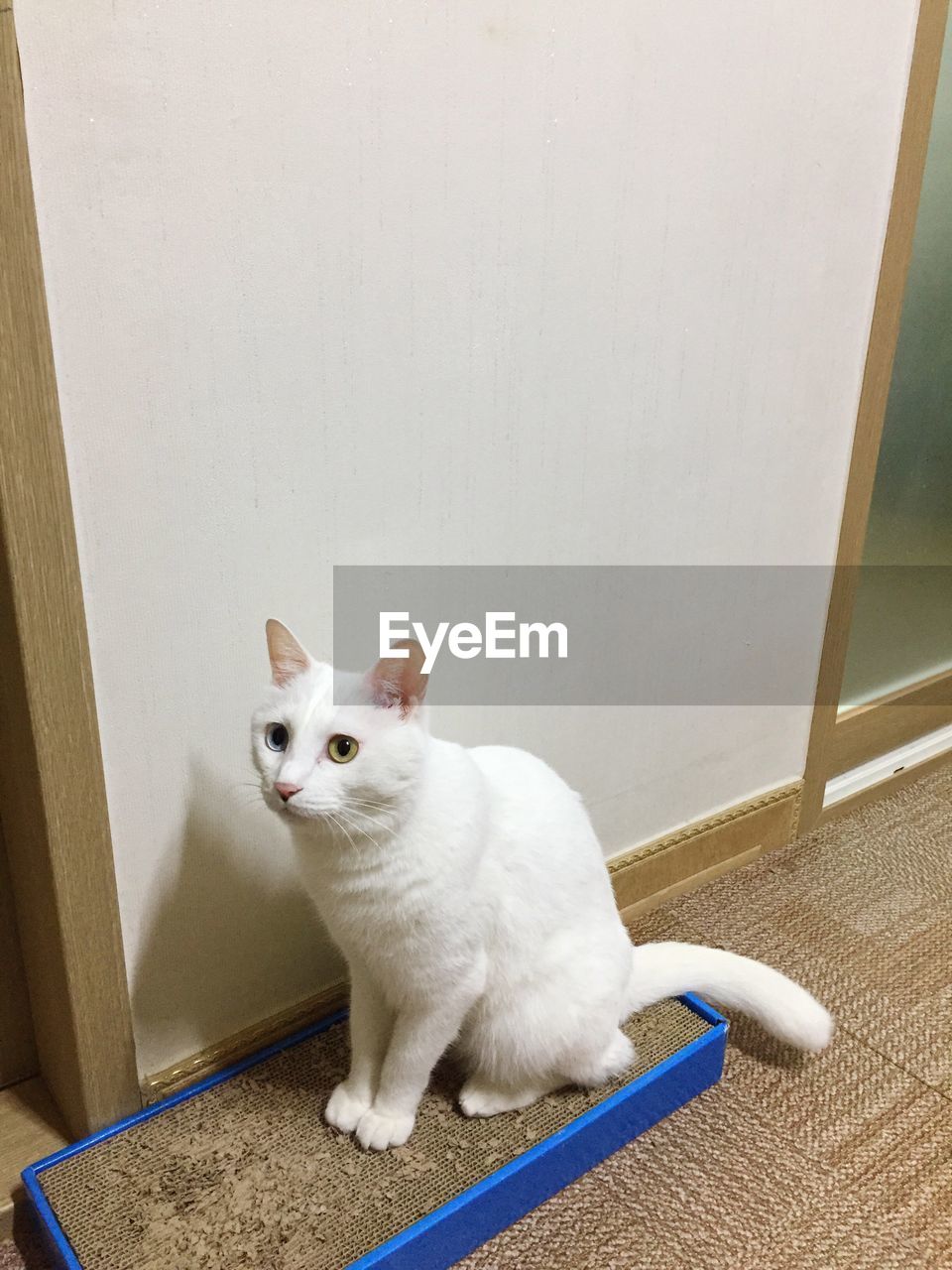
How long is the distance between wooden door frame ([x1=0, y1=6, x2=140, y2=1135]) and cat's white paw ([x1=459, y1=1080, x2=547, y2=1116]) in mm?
362

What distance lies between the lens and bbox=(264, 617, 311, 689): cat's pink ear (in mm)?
829

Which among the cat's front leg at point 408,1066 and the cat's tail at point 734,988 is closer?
the cat's front leg at point 408,1066

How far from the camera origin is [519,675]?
1.21 metres

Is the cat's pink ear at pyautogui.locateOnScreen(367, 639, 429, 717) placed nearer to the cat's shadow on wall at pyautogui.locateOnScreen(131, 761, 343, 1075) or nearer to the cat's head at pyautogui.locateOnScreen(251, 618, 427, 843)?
the cat's head at pyautogui.locateOnScreen(251, 618, 427, 843)

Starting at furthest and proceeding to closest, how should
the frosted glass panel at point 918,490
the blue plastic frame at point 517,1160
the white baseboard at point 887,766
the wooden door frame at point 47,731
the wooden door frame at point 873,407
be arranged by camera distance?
the white baseboard at point 887,766 → the frosted glass panel at point 918,490 → the wooden door frame at point 873,407 → the blue plastic frame at point 517,1160 → the wooden door frame at point 47,731

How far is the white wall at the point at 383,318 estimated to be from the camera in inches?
31.5

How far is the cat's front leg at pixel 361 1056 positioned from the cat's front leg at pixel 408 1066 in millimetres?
13

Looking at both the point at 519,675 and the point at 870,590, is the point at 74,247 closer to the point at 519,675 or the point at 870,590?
the point at 519,675

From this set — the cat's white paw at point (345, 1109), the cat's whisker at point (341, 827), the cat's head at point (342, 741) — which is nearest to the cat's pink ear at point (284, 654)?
the cat's head at point (342, 741)

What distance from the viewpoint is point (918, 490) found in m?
1.69

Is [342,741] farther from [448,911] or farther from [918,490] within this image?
[918,490]

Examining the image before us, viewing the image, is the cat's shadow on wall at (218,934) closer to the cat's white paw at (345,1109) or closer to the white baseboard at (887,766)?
the cat's white paw at (345,1109)

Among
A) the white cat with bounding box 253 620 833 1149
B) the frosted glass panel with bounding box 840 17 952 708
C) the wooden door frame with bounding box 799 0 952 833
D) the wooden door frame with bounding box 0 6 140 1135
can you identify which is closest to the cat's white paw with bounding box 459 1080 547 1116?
the white cat with bounding box 253 620 833 1149

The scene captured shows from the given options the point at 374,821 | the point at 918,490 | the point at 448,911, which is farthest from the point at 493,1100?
the point at 918,490
